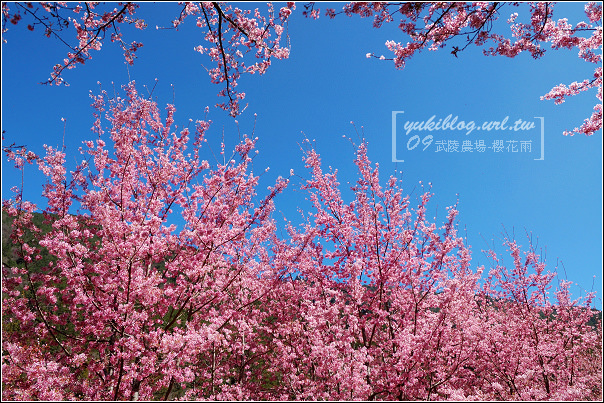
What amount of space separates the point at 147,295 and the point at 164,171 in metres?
2.77

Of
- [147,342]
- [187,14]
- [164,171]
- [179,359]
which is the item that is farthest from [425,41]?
[147,342]

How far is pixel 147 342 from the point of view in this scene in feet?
18.3

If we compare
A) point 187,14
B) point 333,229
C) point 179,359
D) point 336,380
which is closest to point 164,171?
point 187,14

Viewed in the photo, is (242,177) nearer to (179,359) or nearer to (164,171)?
(164,171)

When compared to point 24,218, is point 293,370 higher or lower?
lower

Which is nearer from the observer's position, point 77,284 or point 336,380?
point 77,284

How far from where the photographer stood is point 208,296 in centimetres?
614

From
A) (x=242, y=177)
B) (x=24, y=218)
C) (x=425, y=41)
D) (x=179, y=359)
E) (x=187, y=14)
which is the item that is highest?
(x=187, y=14)

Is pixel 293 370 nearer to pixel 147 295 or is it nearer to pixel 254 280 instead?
pixel 254 280

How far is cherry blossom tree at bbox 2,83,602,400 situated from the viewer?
209 inches

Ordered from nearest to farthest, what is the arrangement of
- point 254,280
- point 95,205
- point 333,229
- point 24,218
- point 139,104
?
point 24,218 → point 95,205 → point 139,104 → point 333,229 → point 254,280

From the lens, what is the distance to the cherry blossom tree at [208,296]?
5.32m

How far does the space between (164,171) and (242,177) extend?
1.75 meters

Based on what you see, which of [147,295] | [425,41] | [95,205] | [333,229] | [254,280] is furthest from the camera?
[254,280]
